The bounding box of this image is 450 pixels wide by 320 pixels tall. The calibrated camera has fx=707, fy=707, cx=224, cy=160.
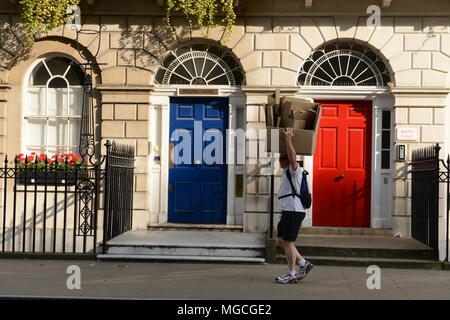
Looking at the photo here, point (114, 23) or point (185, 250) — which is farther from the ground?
point (114, 23)

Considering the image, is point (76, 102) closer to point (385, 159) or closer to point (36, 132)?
point (36, 132)

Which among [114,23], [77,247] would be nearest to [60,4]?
[114,23]

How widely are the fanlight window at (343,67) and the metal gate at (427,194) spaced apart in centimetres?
176

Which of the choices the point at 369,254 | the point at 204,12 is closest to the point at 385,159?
the point at 369,254

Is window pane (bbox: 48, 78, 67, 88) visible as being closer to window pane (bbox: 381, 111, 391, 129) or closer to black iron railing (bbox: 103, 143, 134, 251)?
black iron railing (bbox: 103, 143, 134, 251)

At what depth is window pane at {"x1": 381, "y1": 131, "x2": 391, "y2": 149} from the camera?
13.6 metres

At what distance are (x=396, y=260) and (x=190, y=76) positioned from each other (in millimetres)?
5416

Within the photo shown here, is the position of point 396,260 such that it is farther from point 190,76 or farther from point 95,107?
point 95,107

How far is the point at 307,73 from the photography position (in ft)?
44.9

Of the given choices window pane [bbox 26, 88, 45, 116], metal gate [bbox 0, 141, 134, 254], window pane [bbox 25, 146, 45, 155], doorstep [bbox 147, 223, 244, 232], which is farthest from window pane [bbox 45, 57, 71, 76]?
doorstep [bbox 147, 223, 244, 232]

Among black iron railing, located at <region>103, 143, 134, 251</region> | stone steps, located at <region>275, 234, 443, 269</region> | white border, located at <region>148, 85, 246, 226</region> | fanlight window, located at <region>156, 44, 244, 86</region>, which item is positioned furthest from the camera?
fanlight window, located at <region>156, 44, 244, 86</region>

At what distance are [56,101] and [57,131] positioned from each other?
1.97ft

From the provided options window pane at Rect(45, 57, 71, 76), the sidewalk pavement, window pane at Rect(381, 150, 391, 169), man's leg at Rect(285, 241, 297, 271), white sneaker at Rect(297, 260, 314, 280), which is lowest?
the sidewalk pavement

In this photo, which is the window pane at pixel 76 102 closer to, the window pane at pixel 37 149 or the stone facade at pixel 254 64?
the stone facade at pixel 254 64
